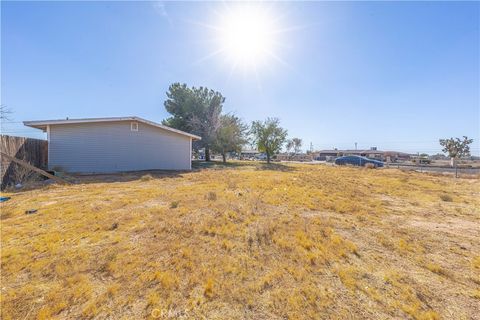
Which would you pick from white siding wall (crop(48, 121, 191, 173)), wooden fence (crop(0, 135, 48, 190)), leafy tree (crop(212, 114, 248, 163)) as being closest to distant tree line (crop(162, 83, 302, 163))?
leafy tree (crop(212, 114, 248, 163))

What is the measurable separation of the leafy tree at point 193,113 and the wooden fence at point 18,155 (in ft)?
41.6

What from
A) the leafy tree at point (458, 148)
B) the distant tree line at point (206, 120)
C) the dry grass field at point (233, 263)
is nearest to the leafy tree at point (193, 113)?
the distant tree line at point (206, 120)

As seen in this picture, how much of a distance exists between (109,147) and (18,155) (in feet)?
11.8

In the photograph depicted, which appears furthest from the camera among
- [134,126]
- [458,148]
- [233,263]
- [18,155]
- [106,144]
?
[458,148]

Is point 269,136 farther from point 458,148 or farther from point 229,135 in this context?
point 458,148

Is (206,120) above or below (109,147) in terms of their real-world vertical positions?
above

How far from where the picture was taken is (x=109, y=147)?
11023mm

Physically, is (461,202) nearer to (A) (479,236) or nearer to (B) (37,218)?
(A) (479,236)

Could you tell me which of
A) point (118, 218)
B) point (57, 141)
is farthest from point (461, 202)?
point (57, 141)

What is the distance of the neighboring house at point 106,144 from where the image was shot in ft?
33.2

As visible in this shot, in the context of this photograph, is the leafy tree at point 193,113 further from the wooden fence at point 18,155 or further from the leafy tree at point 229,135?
the wooden fence at point 18,155

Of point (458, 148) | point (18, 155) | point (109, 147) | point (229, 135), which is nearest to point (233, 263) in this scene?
point (18, 155)

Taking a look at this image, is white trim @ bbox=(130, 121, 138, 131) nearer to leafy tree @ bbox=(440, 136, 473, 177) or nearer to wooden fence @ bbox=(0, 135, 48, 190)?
wooden fence @ bbox=(0, 135, 48, 190)

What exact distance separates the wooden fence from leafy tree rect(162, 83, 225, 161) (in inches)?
499
